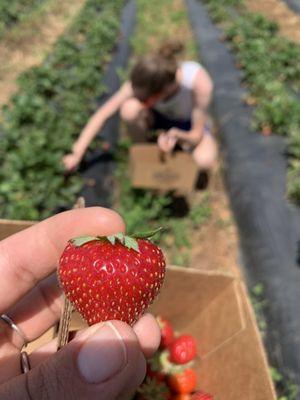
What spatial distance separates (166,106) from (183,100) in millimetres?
176

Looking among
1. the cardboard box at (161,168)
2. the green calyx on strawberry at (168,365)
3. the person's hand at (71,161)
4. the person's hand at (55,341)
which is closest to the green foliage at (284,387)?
the green calyx on strawberry at (168,365)

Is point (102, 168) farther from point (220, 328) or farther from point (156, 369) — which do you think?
point (220, 328)

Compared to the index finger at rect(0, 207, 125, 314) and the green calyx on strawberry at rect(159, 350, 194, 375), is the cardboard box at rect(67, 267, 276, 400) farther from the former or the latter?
the index finger at rect(0, 207, 125, 314)

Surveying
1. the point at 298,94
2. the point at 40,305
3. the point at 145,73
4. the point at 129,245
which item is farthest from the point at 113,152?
the point at 129,245

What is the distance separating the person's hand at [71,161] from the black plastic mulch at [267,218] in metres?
1.52

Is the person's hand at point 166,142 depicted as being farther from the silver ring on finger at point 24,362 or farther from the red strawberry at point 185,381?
the silver ring on finger at point 24,362

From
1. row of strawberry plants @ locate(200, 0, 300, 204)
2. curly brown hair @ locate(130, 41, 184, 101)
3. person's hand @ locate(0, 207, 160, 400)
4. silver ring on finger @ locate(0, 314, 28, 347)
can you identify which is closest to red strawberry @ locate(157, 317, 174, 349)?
person's hand @ locate(0, 207, 160, 400)

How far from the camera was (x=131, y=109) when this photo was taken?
4316mm

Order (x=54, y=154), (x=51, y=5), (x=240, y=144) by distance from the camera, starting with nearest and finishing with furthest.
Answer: (x=54, y=154) < (x=240, y=144) < (x=51, y=5)

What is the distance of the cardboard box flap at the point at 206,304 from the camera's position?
6.66 ft

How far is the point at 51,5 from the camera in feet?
35.8

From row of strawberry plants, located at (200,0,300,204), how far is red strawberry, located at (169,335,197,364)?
6.60 feet

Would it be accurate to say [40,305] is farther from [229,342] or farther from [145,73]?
[145,73]

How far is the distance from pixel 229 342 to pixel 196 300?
352 millimetres
